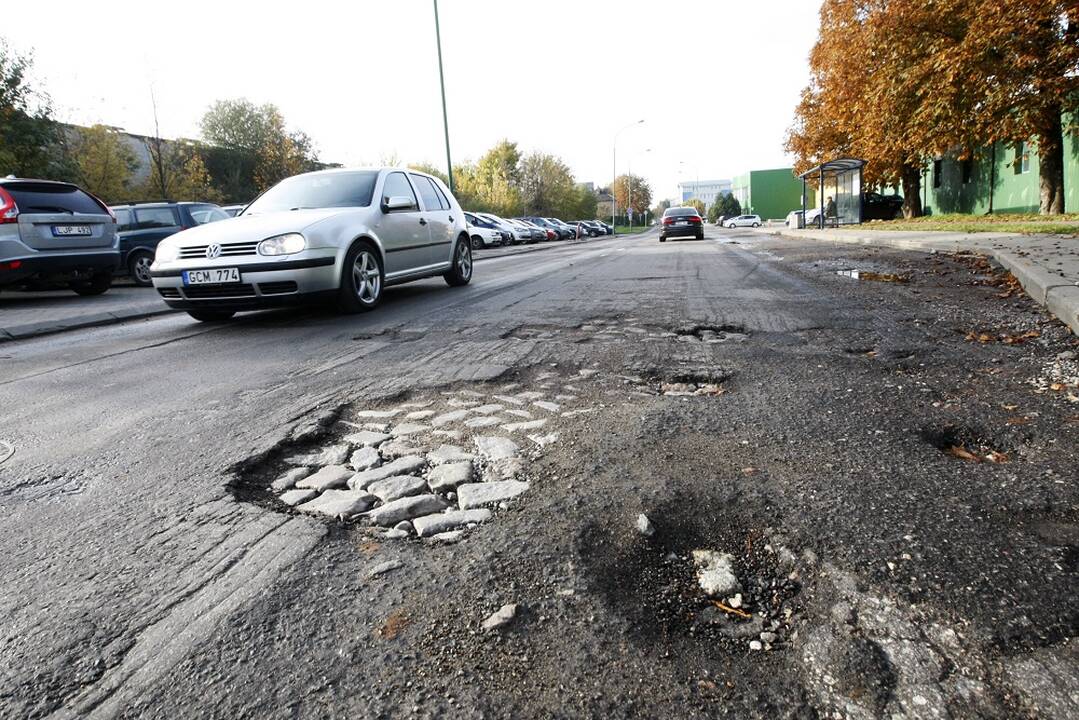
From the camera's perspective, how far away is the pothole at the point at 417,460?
220 centimetres

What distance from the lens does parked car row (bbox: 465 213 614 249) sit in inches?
1236

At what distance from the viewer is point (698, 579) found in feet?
5.77

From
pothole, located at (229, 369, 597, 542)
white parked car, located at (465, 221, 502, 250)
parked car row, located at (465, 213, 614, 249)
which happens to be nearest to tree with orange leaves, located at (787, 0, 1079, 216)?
parked car row, located at (465, 213, 614, 249)

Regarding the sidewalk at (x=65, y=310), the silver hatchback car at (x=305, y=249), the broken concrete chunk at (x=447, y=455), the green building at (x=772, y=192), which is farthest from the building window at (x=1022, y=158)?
the green building at (x=772, y=192)

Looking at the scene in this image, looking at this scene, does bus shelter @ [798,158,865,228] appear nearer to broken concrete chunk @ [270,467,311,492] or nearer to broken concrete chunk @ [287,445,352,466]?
broken concrete chunk @ [287,445,352,466]

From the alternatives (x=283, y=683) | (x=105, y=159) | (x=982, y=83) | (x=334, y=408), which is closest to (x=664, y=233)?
Result: (x=982, y=83)

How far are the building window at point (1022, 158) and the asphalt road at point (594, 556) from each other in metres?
25.9

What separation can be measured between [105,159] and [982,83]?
1150 inches

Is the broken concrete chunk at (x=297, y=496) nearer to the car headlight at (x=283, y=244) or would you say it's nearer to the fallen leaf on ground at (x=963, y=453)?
the fallen leaf on ground at (x=963, y=453)

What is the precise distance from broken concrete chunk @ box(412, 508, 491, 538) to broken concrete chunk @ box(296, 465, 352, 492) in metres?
0.47

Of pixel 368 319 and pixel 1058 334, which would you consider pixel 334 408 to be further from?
pixel 1058 334

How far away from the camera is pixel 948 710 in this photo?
1.29 m

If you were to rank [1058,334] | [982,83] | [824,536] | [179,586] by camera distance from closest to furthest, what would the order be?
[179,586] < [824,536] < [1058,334] < [982,83]

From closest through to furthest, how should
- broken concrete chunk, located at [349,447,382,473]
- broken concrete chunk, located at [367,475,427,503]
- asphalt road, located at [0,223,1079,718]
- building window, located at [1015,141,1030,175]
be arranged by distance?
asphalt road, located at [0,223,1079,718], broken concrete chunk, located at [367,475,427,503], broken concrete chunk, located at [349,447,382,473], building window, located at [1015,141,1030,175]
